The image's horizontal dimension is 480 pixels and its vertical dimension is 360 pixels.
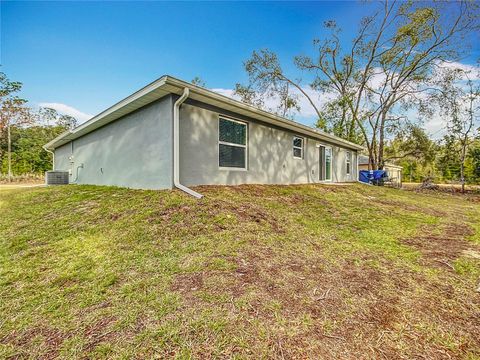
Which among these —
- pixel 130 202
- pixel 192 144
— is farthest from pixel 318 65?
pixel 130 202

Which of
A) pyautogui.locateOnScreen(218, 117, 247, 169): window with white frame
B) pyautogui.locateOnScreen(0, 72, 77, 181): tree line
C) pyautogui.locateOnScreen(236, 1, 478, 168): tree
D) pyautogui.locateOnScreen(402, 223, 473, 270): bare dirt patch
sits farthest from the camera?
pyautogui.locateOnScreen(0, 72, 77, 181): tree line

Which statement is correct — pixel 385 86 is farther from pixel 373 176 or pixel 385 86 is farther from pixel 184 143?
pixel 184 143

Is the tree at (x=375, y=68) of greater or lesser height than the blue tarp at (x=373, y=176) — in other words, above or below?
above

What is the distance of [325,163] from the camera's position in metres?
11.5

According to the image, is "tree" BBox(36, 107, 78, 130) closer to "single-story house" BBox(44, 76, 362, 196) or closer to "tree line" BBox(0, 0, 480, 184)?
"tree line" BBox(0, 0, 480, 184)

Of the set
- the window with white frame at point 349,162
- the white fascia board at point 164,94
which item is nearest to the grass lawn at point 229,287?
the white fascia board at point 164,94

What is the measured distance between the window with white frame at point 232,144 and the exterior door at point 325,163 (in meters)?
5.46

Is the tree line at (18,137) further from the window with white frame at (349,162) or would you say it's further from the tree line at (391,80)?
the window with white frame at (349,162)

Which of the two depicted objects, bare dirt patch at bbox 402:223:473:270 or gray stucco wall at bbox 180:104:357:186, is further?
gray stucco wall at bbox 180:104:357:186

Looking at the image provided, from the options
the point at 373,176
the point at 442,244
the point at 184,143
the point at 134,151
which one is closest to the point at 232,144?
the point at 184,143

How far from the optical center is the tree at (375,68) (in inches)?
593

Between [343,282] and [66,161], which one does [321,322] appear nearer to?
[343,282]

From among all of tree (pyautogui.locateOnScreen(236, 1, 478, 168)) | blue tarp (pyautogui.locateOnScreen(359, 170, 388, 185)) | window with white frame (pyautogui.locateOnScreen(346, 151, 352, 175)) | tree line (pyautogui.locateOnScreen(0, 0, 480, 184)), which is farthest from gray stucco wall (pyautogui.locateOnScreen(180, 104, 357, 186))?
tree line (pyautogui.locateOnScreen(0, 0, 480, 184))

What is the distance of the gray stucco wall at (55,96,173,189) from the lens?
5.35 m
